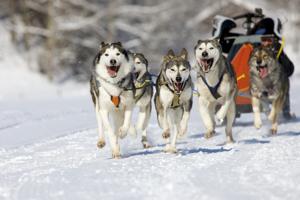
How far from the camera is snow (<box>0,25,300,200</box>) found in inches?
181

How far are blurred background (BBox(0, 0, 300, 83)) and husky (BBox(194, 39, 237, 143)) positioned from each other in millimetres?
18606

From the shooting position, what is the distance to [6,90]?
23625 millimetres

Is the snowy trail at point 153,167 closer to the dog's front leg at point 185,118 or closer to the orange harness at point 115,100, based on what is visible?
the dog's front leg at point 185,118

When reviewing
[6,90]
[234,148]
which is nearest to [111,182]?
[234,148]

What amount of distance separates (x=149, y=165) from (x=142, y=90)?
1329 millimetres

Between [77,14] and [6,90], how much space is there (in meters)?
4.47

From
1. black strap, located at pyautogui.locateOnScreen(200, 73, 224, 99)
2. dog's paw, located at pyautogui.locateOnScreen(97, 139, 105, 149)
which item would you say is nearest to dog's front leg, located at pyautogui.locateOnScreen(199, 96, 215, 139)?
black strap, located at pyautogui.locateOnScreen(200, 73, 224, 99)

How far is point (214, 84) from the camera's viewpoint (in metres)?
7.23

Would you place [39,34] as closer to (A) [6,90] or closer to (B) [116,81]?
(A) [6,90]

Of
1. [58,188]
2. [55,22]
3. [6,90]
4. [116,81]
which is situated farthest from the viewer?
[55,22]

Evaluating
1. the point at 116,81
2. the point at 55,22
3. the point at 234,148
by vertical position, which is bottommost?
the point at 234,148

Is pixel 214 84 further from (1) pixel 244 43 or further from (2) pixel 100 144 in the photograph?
(1) pixel 244 43

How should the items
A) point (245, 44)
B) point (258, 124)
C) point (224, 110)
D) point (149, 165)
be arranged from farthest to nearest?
point (245, 44) < point (258, 124) < point (224, 110) < point (149, 165)

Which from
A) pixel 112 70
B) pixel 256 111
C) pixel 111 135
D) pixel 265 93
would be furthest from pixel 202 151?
pixel 265 93
